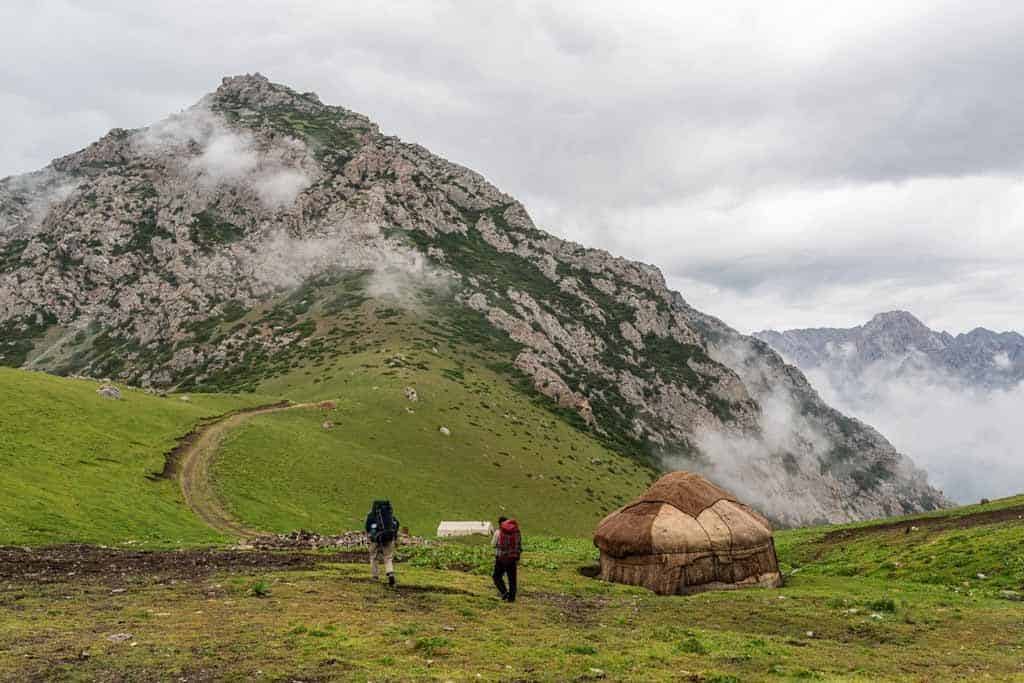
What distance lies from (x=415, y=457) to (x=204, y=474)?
3218 centimetres

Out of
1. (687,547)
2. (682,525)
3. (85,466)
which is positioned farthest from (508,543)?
(85,466)

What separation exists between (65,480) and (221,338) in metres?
123

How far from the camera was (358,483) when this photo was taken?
66688 millimetres

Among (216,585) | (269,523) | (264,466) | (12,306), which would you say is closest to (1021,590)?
(216,585)

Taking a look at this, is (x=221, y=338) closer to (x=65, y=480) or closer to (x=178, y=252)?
(x=178, y=252)

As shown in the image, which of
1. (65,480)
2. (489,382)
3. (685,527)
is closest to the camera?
(685,527)

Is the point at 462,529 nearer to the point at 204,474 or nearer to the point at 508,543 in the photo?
the point at 204,474

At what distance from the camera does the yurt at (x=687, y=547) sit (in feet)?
91.9

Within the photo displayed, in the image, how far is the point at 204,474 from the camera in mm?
54562

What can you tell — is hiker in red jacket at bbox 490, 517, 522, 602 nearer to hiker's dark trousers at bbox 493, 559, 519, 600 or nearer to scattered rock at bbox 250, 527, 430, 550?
hiker's dark trousers at bbox 493, 559, 519, 600

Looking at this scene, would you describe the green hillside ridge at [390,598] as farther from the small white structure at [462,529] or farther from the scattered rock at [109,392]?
the small white structure at [462,529]

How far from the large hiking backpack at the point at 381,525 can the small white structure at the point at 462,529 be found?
34.4 metres

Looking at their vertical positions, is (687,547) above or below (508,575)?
above

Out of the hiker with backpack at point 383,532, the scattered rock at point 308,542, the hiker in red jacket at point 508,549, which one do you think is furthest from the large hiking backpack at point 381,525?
the scattered rock at point 308,542
